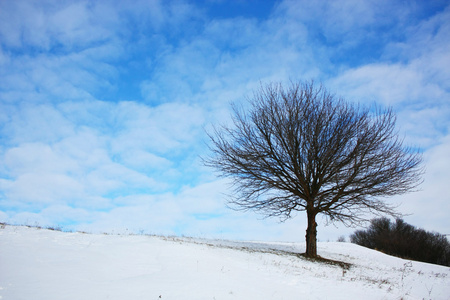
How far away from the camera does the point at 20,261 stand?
6336 millimetres

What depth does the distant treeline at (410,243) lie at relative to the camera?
5038 centimetres

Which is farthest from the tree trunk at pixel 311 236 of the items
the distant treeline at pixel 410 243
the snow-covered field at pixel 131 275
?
the distant treeline at pixel 410 243

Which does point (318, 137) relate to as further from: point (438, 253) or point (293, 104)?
point (438, 253)

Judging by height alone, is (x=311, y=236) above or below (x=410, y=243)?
above

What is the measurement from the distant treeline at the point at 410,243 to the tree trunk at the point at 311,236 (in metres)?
37.9

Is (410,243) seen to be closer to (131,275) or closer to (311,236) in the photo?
(311,236)

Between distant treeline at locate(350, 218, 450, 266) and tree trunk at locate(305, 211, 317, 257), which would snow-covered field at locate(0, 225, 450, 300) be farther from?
distant treeline at locate(350, 218, 450, 266)

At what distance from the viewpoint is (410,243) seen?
171 feet

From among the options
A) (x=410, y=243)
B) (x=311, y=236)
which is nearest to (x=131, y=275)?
(x=311, y=236)

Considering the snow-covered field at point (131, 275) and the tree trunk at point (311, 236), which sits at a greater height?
the tree trunk at point (311, 236)

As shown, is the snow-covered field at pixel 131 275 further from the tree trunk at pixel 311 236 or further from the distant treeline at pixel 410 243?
the distant treeline at pixel 410 243

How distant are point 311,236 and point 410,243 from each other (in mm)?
48168

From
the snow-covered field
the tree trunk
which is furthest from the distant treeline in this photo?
the snow-covered field

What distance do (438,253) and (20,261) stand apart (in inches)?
2521
